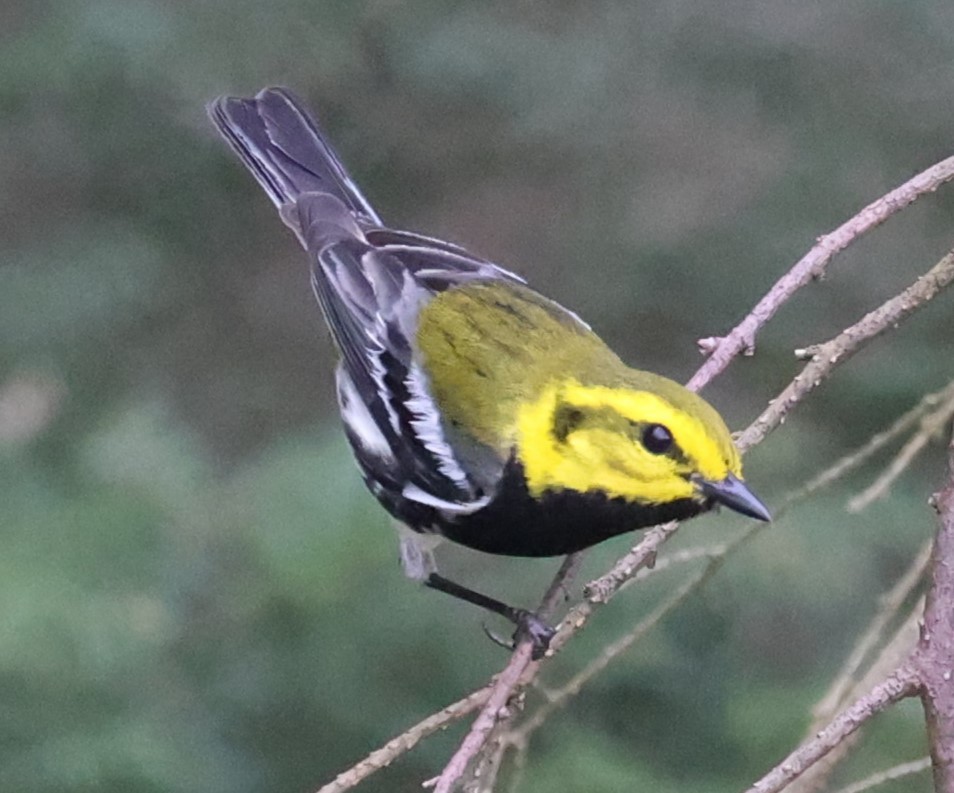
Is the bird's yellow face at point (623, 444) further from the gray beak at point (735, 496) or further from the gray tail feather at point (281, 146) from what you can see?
the gray tail feather at point (281, 146)

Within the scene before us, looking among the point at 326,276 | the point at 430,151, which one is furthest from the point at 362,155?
the point at 326,276

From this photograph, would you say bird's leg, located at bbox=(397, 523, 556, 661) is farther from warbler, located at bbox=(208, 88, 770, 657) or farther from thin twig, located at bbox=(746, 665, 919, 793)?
thin twig, located at bbox=(746, 665, 919, 793)

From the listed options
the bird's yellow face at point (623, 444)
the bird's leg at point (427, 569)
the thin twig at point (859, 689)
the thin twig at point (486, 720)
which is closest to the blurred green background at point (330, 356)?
the bird's leg at point (427, 569)

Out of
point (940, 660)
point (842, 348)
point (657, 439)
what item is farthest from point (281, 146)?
point (940, 660)

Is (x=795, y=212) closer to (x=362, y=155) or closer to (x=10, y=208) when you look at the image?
(x=362, y=155)

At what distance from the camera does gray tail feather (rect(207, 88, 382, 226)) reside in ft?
9.47

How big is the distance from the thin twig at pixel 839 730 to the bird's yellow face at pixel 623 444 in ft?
1.60

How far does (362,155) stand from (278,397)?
116 centimetres

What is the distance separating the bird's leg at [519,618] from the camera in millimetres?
1764

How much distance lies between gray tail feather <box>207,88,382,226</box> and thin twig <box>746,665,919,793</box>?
176cm

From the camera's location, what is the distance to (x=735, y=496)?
174 centimetres

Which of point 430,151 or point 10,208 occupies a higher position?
point 10,208

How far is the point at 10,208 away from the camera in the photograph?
5.52 m

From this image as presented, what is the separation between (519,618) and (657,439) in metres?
0.41
